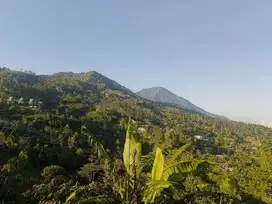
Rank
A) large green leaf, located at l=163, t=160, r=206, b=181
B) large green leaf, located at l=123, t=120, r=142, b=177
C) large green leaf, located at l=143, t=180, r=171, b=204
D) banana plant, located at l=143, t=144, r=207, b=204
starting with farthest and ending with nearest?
large green leaf, located at l=163, t=160, r=206, b=181, large green leaf, located at l=123, t=120, r=142, b=177, banana plant, located at l=143, t=144, r=207, b=204, large green leaf, located at l=143, t=180, r=171, b=204

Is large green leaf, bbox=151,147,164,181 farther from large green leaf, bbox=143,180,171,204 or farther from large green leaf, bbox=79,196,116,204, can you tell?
large green leaf, bbox=79,196,116,204

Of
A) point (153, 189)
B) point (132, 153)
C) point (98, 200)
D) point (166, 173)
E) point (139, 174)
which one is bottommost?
point (98, 200)

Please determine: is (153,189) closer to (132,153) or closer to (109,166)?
→ (132,153)

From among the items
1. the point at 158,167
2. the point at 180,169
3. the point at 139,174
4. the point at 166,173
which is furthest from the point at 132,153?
the point at 180,169

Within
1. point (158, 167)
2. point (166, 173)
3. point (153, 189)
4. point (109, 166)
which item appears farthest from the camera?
point (109, 166)

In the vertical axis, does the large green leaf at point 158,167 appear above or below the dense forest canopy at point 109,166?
above

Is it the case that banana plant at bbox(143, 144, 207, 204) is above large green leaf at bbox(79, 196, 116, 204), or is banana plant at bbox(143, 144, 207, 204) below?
above

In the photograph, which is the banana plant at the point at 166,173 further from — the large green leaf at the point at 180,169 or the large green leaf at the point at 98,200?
the large green leaf at the point at 98,200

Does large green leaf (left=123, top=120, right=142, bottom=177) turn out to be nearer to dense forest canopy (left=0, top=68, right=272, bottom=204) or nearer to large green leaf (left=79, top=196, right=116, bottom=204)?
dense forest canopy (left=0, top=68, right=272, bottom=204)

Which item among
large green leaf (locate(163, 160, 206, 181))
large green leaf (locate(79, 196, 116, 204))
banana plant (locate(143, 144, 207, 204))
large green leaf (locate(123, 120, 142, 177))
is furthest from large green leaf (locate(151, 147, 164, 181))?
large green leaf (locate(79, 196, 116, 204))

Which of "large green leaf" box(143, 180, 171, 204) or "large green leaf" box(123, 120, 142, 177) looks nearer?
"large green leaf" box(143, 180, 171, 204)

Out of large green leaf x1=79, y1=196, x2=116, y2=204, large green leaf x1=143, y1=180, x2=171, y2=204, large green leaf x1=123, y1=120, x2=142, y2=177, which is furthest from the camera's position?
large green leaf x1=123, y1=120, x2=142, y2=177

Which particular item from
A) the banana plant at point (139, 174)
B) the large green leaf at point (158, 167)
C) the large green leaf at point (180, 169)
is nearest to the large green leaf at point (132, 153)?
the banana plant at point (139, 174)

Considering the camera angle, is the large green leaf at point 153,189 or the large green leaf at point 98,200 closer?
the large green leaf at point 153,189
